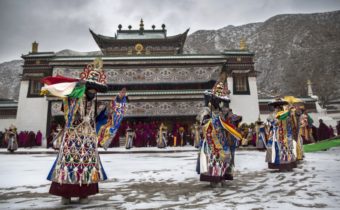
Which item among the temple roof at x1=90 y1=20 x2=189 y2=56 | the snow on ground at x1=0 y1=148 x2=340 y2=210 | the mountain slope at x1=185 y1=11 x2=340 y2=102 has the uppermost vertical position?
the mountain slope at x1=185 y1=11 x2=340 y2=102

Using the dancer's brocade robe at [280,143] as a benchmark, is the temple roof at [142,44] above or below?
above

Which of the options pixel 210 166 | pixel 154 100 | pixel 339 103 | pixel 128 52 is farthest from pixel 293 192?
pixel 339 103

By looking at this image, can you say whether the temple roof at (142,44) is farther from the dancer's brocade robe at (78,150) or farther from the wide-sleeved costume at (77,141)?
the dancer's brocade robe at (78,150)

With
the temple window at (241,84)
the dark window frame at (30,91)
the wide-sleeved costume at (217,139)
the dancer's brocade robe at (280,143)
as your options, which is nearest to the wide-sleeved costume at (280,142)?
the dancer's brocade robe at (280,143)

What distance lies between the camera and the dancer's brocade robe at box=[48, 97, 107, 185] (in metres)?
2.91

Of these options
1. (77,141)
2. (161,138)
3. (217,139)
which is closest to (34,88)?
(161,138)

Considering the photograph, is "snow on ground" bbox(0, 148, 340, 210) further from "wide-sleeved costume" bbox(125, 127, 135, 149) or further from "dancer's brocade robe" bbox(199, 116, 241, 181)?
"wide-sleeved costume" bbox(125, 127, 135, 149)

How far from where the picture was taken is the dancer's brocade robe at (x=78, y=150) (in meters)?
2.91

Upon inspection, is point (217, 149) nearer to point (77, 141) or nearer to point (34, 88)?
point (77, 141)

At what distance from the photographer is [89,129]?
3201 millimetres

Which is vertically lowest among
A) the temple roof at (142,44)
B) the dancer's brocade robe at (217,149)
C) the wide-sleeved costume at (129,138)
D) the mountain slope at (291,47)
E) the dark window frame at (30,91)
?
the dancer's brocade robe at (217,149)

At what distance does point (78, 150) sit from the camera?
303 centimetres

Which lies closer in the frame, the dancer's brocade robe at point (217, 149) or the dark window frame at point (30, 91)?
the dancer's brocade robe at point (217, 149)

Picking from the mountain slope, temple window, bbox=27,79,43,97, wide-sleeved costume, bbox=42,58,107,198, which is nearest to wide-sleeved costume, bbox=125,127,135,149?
temple window, bbox=27,79,43,97
